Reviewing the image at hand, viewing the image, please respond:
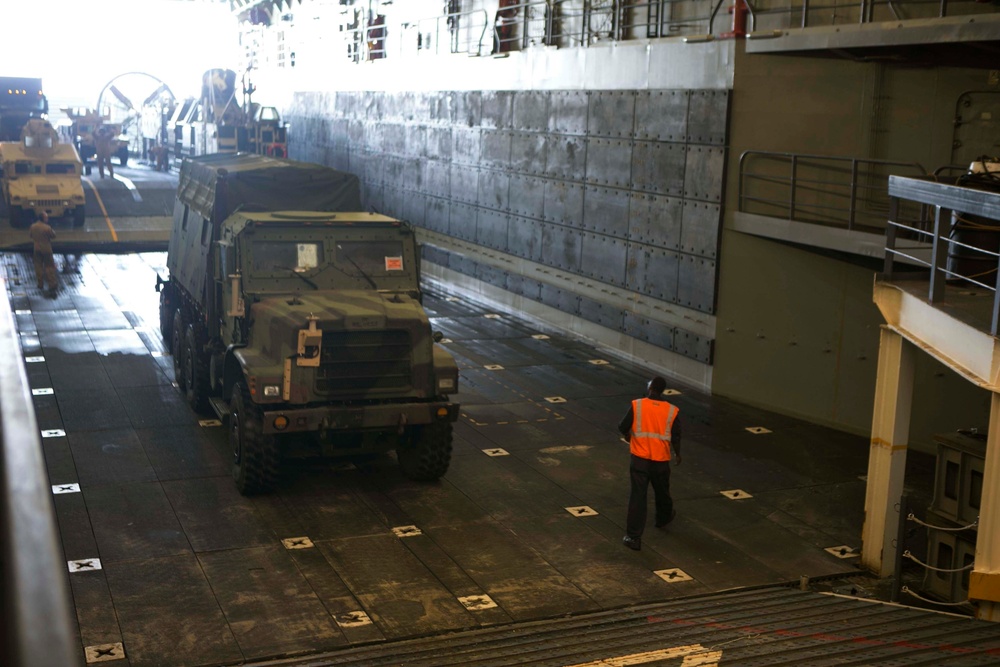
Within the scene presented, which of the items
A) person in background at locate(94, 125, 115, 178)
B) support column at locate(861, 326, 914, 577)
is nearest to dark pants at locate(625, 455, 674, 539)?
support column at locate(861, 326, 914, 577)

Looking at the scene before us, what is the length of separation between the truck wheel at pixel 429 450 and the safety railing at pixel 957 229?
190 inches

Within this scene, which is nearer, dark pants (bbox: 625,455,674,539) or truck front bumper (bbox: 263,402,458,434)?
dark pants (bbox: 625,455,674,539)

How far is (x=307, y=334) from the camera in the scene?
1096 centimetres

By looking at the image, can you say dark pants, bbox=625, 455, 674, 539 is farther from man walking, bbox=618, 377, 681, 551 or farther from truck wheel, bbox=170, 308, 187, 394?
truck wheel, bbox=170, 308, 187, 394

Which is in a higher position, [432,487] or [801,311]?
[801,311]

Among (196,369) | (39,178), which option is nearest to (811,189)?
(196,369)

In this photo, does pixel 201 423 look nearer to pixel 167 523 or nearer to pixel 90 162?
pixel 167 523

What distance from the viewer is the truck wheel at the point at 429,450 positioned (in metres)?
11.9

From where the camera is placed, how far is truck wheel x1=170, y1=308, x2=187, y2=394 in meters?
15.4

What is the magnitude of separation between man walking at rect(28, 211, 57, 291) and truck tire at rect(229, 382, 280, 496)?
12.5m

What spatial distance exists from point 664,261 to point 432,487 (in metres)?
7.36

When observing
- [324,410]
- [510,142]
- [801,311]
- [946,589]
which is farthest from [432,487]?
[510,142]

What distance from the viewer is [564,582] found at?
32.1 feet

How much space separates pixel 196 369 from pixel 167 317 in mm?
3851
